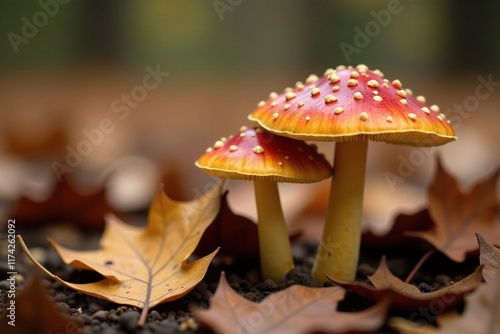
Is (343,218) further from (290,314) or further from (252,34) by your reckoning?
(252,34)

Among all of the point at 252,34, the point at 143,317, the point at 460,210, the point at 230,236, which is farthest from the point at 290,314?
the point at 252,34

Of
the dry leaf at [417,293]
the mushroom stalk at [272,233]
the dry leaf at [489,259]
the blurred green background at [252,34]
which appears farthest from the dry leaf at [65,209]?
the blurred green background at [252,34]

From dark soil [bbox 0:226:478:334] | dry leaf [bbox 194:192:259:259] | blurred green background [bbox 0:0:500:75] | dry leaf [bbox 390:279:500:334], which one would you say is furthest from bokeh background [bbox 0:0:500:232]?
dry leaf [bbox 390:279:500:334]

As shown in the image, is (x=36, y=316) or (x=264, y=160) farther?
(x=264, y=160)

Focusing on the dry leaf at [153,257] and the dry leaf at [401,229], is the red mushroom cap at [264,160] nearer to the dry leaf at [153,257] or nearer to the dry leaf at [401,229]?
the dry leaf at [153,257]

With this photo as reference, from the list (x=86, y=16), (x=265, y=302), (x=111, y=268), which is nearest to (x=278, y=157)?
(x=265, y=302)

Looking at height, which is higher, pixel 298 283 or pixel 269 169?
pixel 269 169
